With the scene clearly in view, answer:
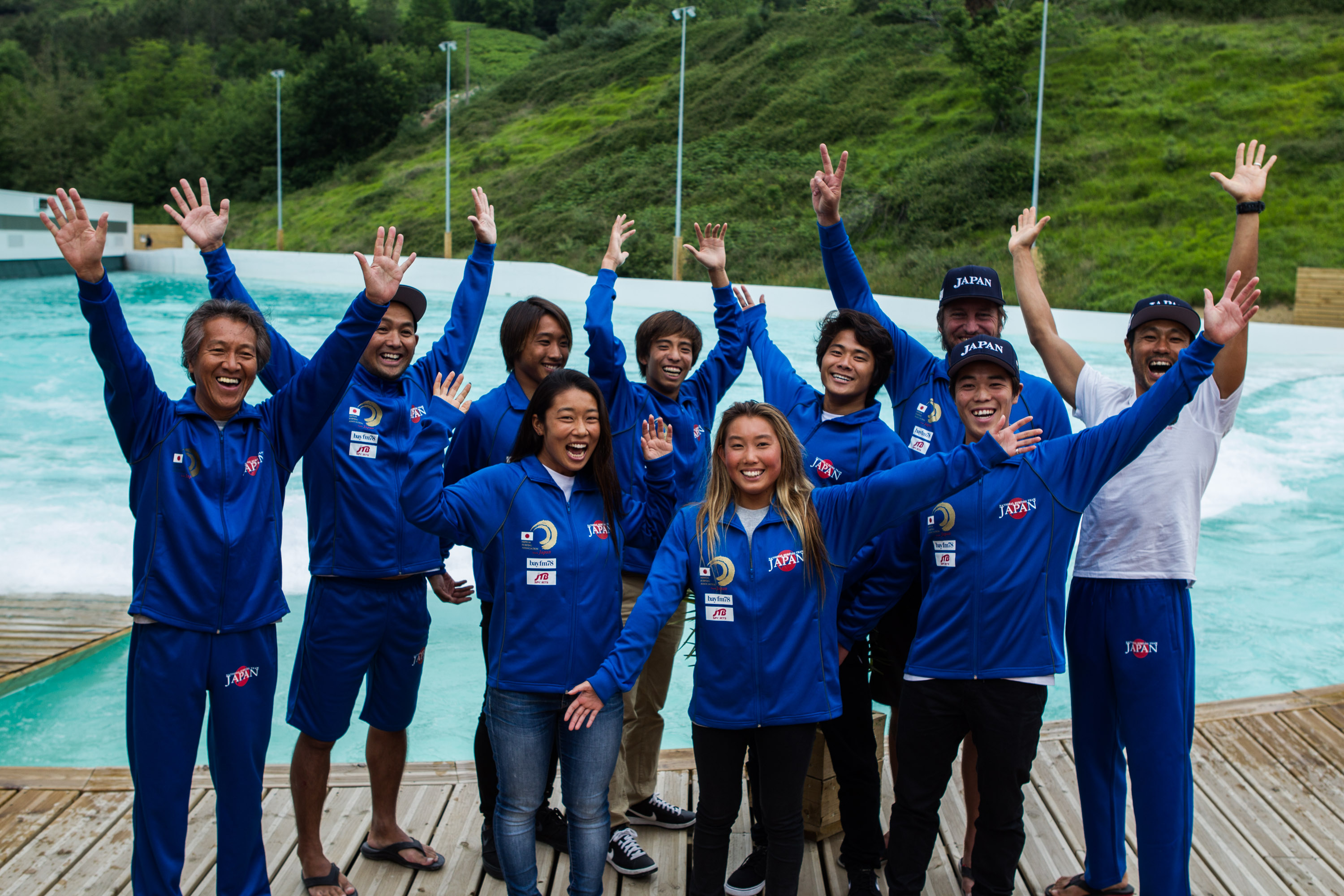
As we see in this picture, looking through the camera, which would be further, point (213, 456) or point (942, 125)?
point (942, 125)

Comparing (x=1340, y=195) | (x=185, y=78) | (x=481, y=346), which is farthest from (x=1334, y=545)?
(x=185, y=78)

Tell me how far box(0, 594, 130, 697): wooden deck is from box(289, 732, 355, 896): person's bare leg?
2.93 meters

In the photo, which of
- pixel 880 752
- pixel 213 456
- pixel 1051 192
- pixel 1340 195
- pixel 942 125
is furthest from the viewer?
pixel 942 125

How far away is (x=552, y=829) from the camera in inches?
133

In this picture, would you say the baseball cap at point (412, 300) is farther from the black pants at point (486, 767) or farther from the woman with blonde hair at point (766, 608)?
the woman with blonde hair at point (766, 608)

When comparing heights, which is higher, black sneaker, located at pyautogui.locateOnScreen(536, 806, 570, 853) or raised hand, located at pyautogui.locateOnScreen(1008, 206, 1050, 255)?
raised hand, located at pyautogui.locateOnScreen(1008, 206, 1050, 255)

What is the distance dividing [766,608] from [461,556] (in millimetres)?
6128

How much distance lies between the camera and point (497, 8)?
262ft

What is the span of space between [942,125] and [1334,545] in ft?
96.9

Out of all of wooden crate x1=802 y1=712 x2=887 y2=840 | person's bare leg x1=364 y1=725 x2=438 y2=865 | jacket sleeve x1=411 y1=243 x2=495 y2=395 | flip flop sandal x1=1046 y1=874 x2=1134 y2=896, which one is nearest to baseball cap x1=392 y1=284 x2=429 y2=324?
jacket sleeve x1=411 y1=243 x2=495 y2=395

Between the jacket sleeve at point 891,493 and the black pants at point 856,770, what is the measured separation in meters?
0.50

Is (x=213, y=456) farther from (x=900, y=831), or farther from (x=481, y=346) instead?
(x=481, y=346)

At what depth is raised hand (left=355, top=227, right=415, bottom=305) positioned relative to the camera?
2.80 meters

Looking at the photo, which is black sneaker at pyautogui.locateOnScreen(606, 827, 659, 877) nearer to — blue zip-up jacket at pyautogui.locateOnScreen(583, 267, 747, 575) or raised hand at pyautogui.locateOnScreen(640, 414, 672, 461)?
blue zip-up jacket at pyautogui.locateOnScreen(583, 267, 747, 575)
